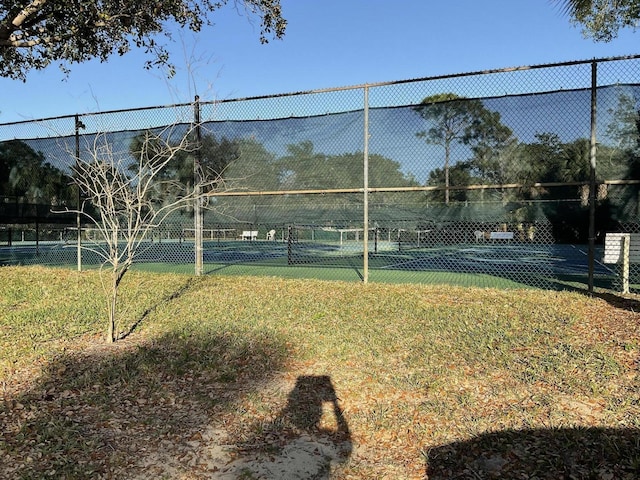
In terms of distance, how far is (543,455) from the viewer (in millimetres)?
2695

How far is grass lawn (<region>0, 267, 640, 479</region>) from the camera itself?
2756 mm

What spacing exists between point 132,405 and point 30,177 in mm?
9791

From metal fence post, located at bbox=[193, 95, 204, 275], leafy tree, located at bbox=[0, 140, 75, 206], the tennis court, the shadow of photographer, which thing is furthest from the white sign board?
leafy tree, located at bbox=[0, 140, 75, 206]

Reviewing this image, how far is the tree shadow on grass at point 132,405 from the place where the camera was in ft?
9.16

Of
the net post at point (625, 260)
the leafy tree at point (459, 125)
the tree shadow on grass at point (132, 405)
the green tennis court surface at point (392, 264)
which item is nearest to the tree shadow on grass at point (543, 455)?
the tree shadow on grass at point (132, 405)

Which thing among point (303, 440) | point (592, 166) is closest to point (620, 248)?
point (592, 166)

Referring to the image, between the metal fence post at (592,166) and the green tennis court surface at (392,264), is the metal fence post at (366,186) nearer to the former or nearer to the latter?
the green tennis court surface at (392,264)

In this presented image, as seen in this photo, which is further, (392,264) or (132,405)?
(392,264)

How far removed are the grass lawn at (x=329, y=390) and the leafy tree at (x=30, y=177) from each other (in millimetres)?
5607

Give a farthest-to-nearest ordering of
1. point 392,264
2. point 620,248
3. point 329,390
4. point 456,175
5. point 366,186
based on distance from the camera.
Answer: point 392,264 → point 456,175 → point 366,186 → point 620,248 → point 329,390

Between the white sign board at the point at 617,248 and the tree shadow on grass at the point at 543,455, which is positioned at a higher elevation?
the white sign board at the point at 617,248

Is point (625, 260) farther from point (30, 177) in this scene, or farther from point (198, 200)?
point (30, 177)

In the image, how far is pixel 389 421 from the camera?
3.20m

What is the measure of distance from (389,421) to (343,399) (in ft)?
1.51
